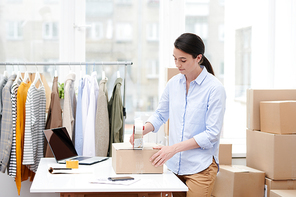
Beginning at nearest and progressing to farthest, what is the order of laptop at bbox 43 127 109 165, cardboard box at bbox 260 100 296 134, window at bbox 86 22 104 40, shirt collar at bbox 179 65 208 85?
1. shirt collar at bbox 179 65 208 85
2. laptop at bbox 43 127 109 165
3. cardboard box at bbox 260 100 296 134
4. window at bbox 86 22 104 40

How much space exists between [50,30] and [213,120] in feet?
7.04

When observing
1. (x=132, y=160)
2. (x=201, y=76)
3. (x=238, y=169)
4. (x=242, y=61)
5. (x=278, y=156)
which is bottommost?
(x=238, y=169)

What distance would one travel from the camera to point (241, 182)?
2529mm

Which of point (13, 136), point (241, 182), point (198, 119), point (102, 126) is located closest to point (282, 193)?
point (241, 182)

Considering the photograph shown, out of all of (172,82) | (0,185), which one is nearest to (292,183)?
(172,82)

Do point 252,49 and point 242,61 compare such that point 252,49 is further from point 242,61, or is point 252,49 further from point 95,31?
point 95,31

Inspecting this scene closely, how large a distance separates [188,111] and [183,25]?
1.79 m

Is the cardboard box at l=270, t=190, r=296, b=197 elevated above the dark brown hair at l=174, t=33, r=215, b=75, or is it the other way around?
the dark brown hair at l=174, t=33, r=215, b=75

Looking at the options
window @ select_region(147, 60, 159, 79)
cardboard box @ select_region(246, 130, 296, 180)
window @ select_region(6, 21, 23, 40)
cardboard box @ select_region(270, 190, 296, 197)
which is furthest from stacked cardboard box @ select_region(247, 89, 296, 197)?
window @ select_region(6, 21, 23, 40)

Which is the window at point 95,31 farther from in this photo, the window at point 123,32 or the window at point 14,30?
the window at point 14,30

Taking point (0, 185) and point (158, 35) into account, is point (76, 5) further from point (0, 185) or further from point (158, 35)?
point (0, 185)

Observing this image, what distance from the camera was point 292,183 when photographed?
254 centimetres

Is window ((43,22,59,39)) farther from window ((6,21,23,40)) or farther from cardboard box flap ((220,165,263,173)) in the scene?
cardboard box flap ((220,165,263,173))

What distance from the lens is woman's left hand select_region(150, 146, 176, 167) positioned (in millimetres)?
1687
